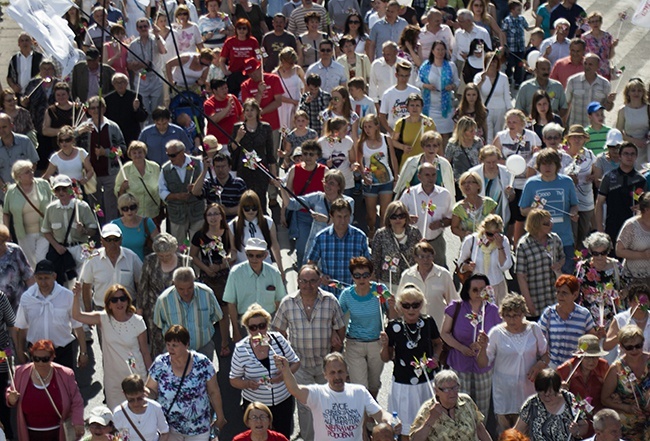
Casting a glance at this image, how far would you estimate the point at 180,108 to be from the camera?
722 inches

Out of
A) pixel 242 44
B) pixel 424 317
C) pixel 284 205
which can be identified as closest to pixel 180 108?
A: pixel 242 44

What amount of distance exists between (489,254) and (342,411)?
3024 mm

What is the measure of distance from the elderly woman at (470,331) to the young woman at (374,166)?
3896 mm

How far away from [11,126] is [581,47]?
7.19 metres

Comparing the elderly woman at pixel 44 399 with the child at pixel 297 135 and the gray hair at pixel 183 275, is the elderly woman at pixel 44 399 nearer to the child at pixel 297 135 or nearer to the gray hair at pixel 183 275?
the gray hair at pixel 183 275

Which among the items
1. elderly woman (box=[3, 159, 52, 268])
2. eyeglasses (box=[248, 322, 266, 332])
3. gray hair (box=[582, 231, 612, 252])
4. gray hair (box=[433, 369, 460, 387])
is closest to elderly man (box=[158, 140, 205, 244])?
elderly woman (box=[3, 159, 52, 268])

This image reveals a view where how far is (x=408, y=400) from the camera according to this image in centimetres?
1198

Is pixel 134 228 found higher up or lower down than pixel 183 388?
higher up

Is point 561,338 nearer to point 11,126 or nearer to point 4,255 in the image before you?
point 4,255

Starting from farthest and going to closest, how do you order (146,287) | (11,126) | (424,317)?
(11,126), (146,287), (424,317)

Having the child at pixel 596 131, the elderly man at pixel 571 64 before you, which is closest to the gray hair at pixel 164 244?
the child at pixel 596 131

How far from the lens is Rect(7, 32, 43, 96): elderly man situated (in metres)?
19.0

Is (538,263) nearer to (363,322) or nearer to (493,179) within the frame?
(493,179)

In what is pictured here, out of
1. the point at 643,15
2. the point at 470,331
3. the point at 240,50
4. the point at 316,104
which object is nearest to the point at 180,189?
the point at 316,104
